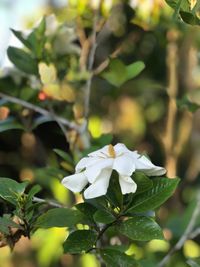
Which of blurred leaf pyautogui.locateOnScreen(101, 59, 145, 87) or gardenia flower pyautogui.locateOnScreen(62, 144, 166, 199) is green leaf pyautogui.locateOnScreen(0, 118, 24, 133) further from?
gardenia flower pyautogui.locateOnScreen(62, 144, 166, 199)

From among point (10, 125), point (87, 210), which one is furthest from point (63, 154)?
point (87, 210)

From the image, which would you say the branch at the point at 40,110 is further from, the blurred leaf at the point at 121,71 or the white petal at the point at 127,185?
the white petal at the point at 127,185

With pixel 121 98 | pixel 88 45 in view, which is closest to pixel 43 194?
pixel 88 45

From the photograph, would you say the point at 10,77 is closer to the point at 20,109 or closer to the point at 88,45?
the point at 20,109

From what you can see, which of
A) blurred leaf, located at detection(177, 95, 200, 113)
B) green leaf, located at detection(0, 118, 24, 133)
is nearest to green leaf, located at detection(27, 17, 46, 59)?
green leaf, located at detection(0, 118, 24, 133)

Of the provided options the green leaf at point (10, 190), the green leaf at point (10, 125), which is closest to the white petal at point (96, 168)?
the green leaf at point (10, 190)

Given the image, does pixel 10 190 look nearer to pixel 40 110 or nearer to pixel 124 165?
pixel 124 165
